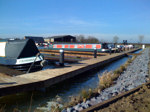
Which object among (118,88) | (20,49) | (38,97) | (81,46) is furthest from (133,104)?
(81,46)

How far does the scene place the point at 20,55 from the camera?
9688 mm

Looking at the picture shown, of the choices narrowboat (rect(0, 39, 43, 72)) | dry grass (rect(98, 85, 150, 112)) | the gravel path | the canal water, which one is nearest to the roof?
narrowboat (rect(0, 39, 43, 72))

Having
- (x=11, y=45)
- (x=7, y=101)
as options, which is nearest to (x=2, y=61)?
(x=11, y=45)

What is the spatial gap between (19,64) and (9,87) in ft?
13.4

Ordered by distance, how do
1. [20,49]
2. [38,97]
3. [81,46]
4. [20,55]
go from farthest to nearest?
[81,46] → [20,49] → [20,55] → [38,97]

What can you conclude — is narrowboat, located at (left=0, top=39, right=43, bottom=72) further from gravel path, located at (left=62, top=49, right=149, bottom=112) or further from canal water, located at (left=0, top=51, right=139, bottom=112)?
gravel path, located at (left=62, top=49, right=149, bottom=112)

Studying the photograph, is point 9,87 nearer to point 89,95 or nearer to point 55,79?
point 55,79

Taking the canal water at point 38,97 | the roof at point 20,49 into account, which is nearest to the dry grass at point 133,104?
the canal water at point 38,97

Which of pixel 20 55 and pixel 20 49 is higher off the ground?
pixel 20 49

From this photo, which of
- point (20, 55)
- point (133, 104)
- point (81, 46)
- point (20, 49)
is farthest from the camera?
point (81, 46)

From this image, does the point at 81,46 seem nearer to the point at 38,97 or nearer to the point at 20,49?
the point at 20,49

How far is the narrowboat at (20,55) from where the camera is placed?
931 cm

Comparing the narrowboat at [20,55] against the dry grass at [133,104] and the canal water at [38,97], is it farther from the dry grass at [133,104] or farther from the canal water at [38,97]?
the dry grass at [133,104]

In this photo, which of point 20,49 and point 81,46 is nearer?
point 20,49
